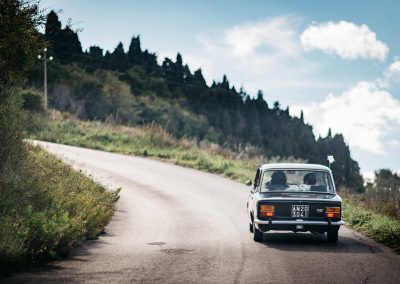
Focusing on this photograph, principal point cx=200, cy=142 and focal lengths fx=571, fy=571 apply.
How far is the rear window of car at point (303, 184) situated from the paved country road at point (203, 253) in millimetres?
1171

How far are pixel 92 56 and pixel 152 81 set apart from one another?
9.96 meters

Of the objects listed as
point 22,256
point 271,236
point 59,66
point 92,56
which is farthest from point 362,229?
point 92,56

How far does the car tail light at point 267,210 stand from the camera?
40.1 feet

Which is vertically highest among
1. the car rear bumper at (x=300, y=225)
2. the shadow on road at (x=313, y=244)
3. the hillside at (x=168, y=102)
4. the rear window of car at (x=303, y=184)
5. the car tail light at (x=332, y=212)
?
the hillside at (x=168, y=102)

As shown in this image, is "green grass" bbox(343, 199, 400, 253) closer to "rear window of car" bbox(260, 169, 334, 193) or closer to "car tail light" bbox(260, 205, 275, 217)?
"rear window of car" bbox(260, 169, 334, 193)

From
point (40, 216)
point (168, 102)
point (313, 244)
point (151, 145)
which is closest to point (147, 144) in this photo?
point (151, 145)

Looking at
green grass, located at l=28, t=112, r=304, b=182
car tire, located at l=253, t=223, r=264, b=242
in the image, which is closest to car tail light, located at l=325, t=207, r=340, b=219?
car tire, located at l=253, t=223, r=264, b=242

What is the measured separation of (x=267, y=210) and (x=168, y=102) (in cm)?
7194

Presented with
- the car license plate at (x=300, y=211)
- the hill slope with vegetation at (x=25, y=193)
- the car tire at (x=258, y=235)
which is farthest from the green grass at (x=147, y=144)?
the car license plate at (x=300, y=211)

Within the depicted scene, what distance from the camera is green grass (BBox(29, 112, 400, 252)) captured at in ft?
98.1

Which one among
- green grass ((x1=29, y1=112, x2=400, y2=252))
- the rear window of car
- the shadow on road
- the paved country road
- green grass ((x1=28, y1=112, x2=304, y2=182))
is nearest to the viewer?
the paved country road

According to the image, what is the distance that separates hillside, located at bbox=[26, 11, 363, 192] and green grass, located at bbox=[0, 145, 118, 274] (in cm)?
2162

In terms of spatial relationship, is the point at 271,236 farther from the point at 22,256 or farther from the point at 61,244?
the point at 22,256

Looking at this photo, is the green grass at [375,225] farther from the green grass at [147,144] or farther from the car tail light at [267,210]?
the green grass at [147,144]
